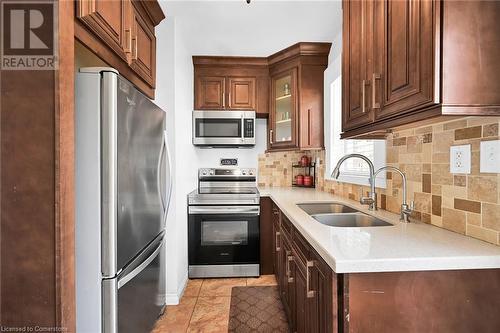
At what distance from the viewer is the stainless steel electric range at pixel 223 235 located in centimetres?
256

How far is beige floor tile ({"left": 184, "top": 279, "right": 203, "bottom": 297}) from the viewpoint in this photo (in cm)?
234

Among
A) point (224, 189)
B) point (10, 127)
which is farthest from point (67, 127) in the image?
point (224, 189)

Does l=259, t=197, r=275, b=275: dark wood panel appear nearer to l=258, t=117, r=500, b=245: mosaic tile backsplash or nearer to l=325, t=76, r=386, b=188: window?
l=325, t=76, r=386, b=188: window

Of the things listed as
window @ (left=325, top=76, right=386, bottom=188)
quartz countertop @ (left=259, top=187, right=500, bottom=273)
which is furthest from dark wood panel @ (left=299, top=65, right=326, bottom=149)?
quartz countertop @ (left=259, top=187, right=500, bottom=273)

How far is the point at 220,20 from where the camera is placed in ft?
6.88

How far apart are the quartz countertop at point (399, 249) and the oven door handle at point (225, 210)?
1.40 meters

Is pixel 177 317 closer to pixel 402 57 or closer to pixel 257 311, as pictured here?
pixel 257 311

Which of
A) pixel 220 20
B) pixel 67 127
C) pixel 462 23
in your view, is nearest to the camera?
pixel 462 23

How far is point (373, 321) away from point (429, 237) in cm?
44

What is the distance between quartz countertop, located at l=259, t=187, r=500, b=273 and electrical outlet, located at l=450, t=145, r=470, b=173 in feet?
0.91

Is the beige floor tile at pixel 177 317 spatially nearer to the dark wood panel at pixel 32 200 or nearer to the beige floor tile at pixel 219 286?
→ the beige floor tile at pixel 219 286

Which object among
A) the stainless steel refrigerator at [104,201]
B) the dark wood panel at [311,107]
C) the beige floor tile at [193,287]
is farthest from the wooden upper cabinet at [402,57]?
the beige floor tile at [193,287]

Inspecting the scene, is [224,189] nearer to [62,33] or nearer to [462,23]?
[62,33]

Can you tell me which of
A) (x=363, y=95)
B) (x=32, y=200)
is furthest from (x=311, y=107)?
(x=32, y=200)
